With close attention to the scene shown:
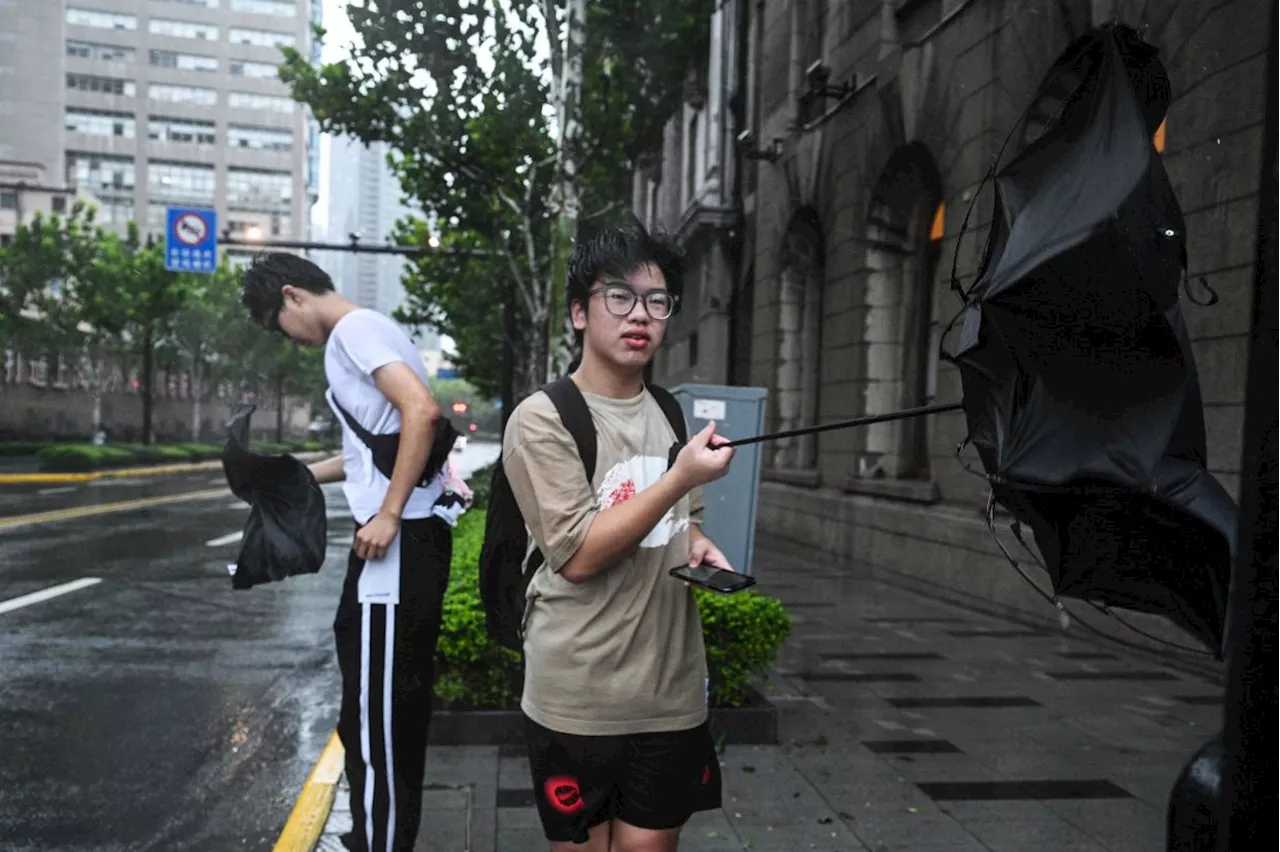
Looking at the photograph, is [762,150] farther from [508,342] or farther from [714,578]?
[714,578]

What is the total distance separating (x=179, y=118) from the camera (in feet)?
285

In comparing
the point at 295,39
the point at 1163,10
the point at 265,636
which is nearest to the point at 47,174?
the point at 295,39

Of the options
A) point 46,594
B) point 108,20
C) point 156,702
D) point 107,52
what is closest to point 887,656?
point 156,702

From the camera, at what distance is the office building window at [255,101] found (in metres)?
84.4

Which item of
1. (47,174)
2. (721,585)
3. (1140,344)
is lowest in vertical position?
(721,585)

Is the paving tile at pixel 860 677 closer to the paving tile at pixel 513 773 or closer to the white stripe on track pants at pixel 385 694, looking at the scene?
the paving tile at pixel 513 773

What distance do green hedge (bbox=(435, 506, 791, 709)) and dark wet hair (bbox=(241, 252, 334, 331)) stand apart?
2276 millimetres

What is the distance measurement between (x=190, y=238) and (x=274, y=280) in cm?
2640

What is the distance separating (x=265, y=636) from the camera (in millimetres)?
8375

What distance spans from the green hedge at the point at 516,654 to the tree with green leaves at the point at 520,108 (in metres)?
6.49

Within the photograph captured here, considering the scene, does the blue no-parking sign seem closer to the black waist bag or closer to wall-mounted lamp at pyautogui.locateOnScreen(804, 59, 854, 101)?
wall-mounted lamp at pyautogui.locateOnScreen(804, 59, 854, 101)

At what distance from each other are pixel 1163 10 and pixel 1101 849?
5.87 meters

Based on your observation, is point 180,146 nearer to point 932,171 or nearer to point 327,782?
point 932,171

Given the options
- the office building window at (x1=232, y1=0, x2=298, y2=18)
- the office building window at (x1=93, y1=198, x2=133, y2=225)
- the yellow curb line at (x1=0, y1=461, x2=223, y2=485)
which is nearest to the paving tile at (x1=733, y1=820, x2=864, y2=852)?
the yellow curb line at (x1=0, y1=461, x2=223, y2=485)
